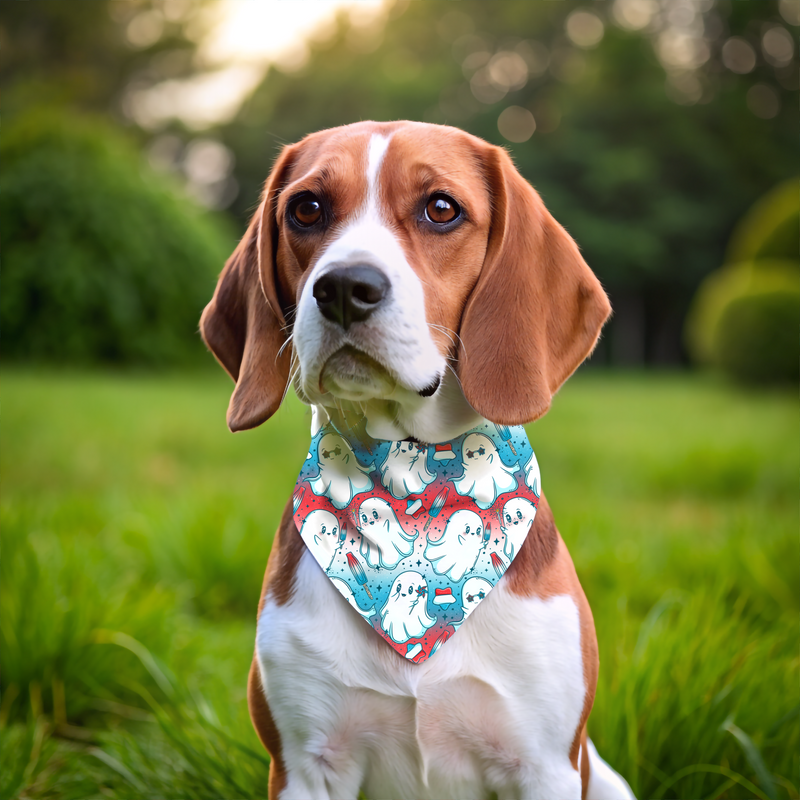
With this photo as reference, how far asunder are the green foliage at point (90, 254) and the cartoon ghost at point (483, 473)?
31.0 ft

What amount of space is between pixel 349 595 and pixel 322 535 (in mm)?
167

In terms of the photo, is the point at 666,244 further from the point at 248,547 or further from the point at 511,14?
the point at 248,547

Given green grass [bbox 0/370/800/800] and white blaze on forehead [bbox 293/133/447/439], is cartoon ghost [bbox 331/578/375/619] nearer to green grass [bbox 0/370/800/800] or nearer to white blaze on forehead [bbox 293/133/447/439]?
white blaze on forehead [bbox 293/133/447/439]

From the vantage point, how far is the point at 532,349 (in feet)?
6.70

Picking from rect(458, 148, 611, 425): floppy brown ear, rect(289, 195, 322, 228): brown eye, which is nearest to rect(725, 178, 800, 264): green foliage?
rect(458, 148, 611, 425): floppy brown ear

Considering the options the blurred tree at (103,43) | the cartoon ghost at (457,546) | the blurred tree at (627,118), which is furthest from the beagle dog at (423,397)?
the blurred tree at (627,118)

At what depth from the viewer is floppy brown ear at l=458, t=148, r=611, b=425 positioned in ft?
6.52

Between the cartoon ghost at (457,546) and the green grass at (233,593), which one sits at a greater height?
the cartoon ghost at (457,546)

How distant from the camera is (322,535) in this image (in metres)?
2.01

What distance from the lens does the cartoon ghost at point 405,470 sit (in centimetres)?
205

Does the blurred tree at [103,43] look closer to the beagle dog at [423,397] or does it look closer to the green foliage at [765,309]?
the green foliage at [765,309]

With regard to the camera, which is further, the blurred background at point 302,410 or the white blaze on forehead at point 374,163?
the blurred background at point 302,410

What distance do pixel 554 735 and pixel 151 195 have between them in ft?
37.4

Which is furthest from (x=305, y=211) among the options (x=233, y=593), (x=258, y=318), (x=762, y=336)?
(x=762, y=336)
